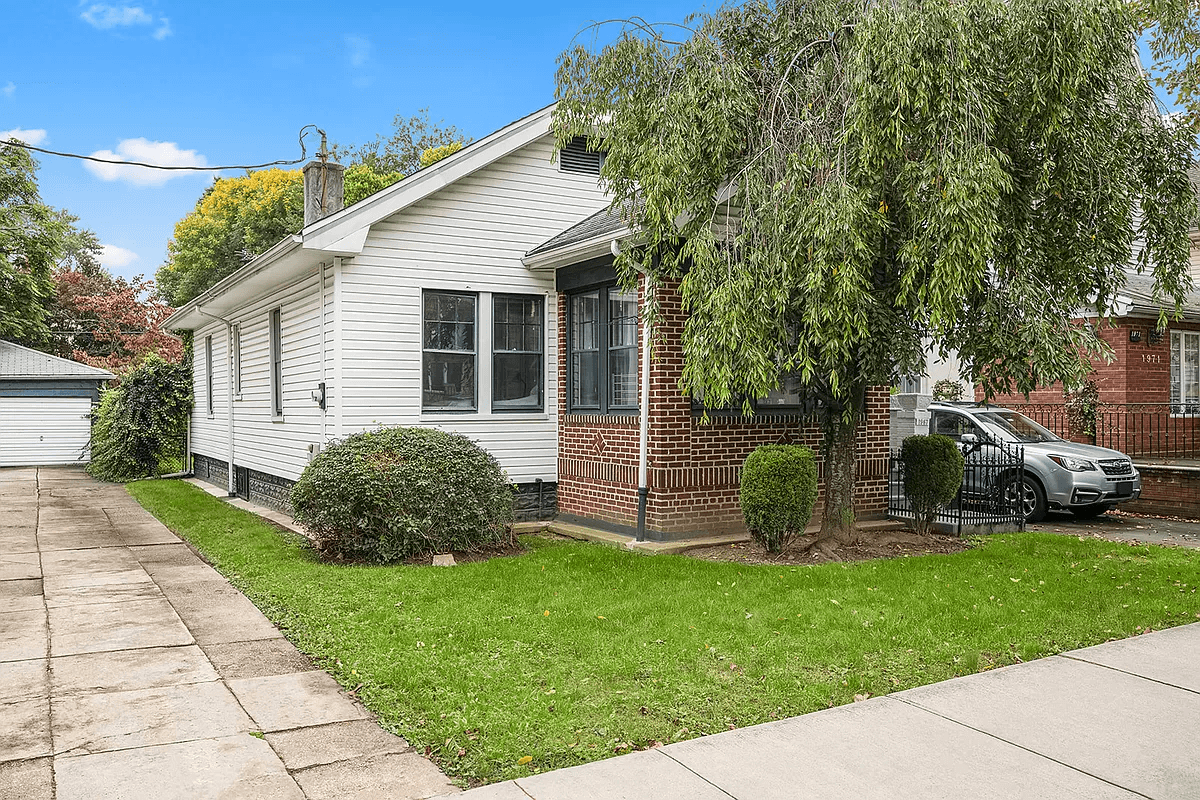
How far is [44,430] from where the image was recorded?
25.9 meters

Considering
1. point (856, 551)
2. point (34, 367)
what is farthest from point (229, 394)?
point (34, 367)

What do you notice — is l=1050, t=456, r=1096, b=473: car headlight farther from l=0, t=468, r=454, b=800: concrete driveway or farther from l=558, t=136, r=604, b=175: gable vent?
l=0, t=468, r=454, b=800: concrete driveway

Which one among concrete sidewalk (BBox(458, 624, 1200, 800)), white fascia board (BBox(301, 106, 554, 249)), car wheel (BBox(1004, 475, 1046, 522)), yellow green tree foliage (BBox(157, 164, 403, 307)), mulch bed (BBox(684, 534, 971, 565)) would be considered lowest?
concrete sidewalk (BBox(458, 624, 1200, 800))

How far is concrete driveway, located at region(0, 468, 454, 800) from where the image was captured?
13.7 ft

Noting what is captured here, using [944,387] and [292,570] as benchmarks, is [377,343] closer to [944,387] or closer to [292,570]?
[292,570]

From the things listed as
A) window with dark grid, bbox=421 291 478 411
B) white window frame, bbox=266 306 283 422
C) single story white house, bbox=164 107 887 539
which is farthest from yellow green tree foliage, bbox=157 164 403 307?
window with dark grid, bbox=421 291 478 411

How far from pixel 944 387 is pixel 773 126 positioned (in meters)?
13.3

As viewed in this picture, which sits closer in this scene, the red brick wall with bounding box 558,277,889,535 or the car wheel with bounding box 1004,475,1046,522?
the red brick wall with bounding box 558,277,889,535

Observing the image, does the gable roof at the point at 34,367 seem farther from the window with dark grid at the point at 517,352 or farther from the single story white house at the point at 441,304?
the window with dark grid at the point at 517,352

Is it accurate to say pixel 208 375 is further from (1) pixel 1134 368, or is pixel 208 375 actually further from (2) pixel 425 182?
(1) pixel 1134 368

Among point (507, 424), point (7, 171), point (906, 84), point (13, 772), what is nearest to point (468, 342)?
point (507, 424)

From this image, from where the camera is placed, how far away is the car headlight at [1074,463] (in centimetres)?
1283

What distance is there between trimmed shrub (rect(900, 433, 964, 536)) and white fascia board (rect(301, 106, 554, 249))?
615cm

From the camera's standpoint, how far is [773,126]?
28.6 feet
